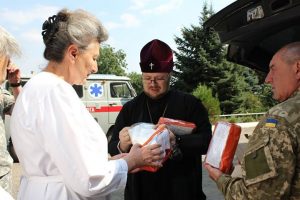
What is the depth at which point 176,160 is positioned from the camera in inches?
112

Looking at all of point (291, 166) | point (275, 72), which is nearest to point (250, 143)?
point (291, 166)

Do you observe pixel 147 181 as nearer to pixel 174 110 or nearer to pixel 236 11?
pixel 174 110

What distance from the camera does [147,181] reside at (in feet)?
9.57

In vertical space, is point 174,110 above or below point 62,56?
below

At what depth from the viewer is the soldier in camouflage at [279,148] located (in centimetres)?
173

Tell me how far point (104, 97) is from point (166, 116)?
10.0m

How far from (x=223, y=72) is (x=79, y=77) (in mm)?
25743

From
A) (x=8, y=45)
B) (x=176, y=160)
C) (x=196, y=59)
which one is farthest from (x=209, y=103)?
(x=8, y=45)

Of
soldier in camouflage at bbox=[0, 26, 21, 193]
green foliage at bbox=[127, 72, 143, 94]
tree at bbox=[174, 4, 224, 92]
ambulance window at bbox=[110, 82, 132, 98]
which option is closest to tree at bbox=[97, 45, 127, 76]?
green foliage at bbox=[127, 72, 143, 94]

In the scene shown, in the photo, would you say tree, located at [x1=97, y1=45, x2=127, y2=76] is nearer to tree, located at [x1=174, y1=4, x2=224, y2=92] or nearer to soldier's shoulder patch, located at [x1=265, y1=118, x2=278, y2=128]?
tree, located at [x1=174, y1=4, x2=224, y2=92]

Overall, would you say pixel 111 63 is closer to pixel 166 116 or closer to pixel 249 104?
pixel 249 104

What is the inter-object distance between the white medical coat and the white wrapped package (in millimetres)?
403

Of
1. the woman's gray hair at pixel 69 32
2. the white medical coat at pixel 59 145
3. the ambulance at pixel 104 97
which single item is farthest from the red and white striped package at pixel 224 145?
the ambulance at pixel 104 97

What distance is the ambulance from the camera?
1262cm
